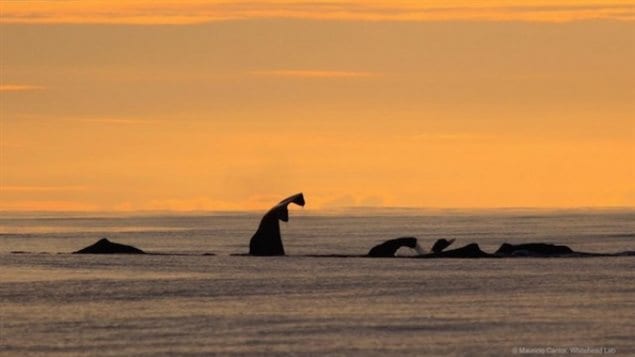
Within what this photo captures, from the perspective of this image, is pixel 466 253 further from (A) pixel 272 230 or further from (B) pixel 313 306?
(B) pixel 313 306

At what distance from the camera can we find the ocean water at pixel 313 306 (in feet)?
211

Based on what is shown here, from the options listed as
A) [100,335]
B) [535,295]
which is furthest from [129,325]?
[535,295]

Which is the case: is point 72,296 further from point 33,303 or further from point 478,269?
point 478,269

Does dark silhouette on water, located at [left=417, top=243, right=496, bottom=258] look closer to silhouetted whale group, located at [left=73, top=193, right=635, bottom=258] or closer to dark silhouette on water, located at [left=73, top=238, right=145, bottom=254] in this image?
silhouetted whale group, located at [left=73, top=193, right=635, bottom=258]

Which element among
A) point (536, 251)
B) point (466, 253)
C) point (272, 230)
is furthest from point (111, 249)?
point (536, 251)

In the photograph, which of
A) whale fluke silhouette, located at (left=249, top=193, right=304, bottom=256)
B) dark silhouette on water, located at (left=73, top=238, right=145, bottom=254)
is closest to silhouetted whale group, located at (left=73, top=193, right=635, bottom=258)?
whale fluke silhouette, located at (left=249, top=193, right=304, bottom=256)

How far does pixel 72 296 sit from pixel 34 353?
24.7m

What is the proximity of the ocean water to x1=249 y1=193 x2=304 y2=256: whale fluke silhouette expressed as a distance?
1.26 meters

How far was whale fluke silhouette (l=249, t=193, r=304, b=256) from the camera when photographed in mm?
113312

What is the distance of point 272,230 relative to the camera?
117 m

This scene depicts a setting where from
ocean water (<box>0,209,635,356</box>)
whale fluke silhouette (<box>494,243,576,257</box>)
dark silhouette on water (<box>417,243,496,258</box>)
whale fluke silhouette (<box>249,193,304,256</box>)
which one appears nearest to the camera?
ocean water (<box>0,209,635,356</box>)

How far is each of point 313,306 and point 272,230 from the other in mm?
36787

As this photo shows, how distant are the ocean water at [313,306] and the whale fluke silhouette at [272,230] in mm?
1261

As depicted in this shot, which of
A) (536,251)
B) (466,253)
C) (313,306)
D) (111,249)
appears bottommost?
(313,306)
